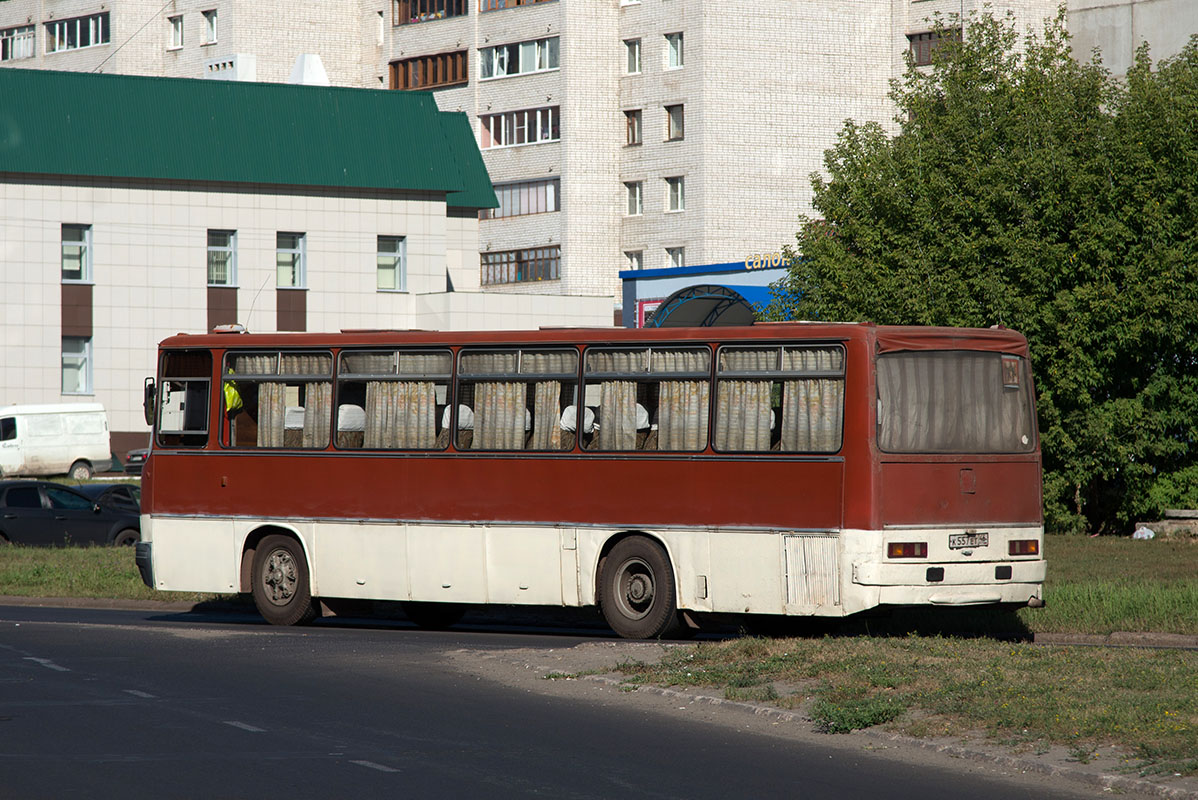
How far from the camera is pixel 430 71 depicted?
83000 mm

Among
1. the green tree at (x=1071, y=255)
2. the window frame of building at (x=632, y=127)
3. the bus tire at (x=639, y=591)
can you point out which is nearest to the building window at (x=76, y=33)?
the window frame of building at (x=632, y=127)

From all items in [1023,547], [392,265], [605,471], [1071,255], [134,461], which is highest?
[392,265]

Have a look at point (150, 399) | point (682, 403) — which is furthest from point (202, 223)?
point (682, 403)

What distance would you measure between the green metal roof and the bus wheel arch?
118ft

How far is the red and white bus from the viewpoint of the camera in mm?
15852

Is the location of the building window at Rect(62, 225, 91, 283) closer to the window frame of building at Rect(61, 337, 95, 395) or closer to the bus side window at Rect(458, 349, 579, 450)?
the window frame of building at Rect(61, 337, 95, 395)

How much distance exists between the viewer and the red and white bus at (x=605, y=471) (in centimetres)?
1585

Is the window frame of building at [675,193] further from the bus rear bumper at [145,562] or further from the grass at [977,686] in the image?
the grass at [977,686]

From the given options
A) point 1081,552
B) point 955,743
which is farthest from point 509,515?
point 1081,552

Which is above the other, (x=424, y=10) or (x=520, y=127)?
(x=424, y=10)

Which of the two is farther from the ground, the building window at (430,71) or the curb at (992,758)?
the building window at (430,71)

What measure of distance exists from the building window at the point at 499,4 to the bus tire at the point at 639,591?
208 ft

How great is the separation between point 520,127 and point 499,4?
18.9ft

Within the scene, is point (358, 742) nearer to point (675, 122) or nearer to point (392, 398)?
point (392, 398)
